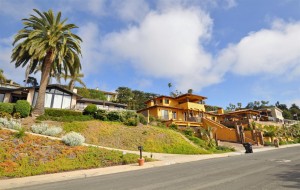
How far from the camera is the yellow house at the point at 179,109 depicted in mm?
44781

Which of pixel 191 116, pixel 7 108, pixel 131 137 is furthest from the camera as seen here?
pixel 191 116

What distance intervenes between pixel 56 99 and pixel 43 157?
26.6m

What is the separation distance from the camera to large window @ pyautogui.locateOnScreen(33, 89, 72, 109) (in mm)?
38588

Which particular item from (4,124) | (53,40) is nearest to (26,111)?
(4,124)

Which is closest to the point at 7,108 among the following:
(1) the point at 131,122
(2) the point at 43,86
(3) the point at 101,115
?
(2) the point at 43,86

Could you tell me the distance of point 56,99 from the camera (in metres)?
39.3

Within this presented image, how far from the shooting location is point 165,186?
8633 mm

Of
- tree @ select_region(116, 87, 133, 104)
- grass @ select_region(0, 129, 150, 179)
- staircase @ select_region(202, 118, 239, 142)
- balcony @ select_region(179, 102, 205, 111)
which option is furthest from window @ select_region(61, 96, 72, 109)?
staircase @ select_region(202, 118, 239, 142)

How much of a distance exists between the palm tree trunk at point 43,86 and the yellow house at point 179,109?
788 inches

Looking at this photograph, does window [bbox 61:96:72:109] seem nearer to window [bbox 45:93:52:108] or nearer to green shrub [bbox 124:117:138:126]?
window [bbox 45:93:52:108]

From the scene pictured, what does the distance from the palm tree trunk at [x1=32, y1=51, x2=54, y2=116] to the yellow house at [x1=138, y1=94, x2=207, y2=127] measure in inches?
788

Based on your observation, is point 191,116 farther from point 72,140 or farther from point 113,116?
point 72,140

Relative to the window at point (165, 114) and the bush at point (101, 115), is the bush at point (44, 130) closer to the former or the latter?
the bush at point (101, 115)

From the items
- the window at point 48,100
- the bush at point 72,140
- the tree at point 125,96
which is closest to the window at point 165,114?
the tree at point 125,96
